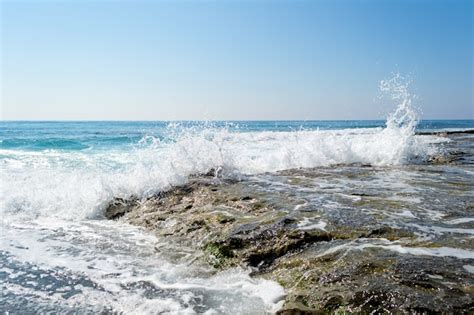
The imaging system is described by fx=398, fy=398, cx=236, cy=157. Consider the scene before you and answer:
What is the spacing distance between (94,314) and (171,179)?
526 cm

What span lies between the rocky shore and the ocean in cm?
→ 6

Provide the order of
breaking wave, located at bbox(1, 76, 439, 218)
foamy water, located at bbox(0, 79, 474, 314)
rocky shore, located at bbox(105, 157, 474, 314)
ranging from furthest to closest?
breaking wave, located at bbox(1, 76, 439, 218) < foamy water, located at bbox(0, 79, 474, 314) < rocky shore, located at bbox(105, 157, 474, 314)

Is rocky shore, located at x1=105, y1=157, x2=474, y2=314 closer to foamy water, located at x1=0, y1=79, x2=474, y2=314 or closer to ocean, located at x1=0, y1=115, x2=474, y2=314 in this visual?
ocean, located at x1=0, y1=115, x2=474, y2=314

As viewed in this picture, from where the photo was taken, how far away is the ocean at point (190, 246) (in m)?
4.31

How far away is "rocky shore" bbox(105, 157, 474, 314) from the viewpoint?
141 inches

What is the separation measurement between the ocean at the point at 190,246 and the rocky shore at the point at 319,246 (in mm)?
57

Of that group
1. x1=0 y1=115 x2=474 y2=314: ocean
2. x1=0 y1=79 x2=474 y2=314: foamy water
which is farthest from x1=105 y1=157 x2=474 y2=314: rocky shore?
x1=0 y1=79 x2=474 y2=314: foamy water

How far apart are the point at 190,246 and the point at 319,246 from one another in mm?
2051

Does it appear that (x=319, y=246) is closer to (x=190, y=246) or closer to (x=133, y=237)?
(x=190, y=246)

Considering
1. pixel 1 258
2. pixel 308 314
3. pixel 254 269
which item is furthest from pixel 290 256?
pixel 1 258

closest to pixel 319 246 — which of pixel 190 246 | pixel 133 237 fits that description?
pixel 190 246

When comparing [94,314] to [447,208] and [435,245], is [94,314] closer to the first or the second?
[435,245]

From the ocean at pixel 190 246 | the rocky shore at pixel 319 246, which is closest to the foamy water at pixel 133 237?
the ocean at pixel 190 246

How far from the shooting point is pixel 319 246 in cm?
489
